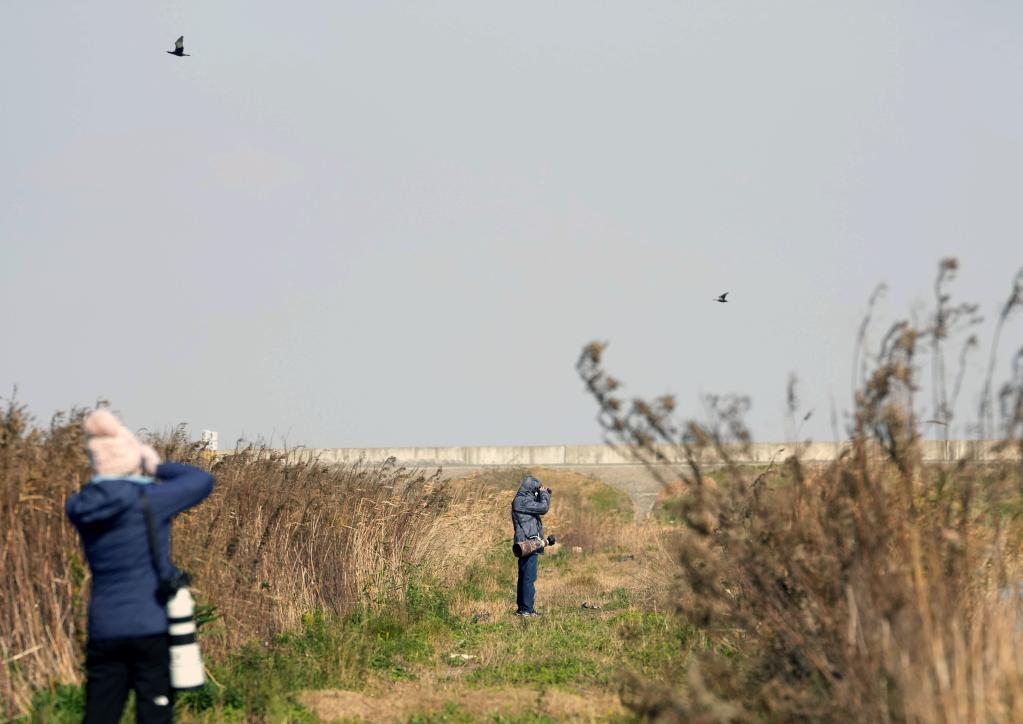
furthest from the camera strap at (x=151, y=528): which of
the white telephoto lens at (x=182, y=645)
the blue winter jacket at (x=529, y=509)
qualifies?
the blue winter jacket at (x=529, y=509)

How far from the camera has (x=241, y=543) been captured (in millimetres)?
11281

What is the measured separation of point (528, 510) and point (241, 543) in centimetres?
560

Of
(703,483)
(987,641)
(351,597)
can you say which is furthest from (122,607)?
(351,597)

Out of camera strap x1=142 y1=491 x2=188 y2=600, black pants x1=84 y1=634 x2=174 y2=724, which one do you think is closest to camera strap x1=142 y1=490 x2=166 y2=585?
camera strap x1=142 y1=491 x2=188 y2=600

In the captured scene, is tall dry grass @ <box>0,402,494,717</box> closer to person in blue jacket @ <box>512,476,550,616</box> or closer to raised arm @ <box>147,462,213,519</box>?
person in blue jacket @ <box>512,476,550,616</box>

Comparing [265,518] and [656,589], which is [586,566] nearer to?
[656,589]

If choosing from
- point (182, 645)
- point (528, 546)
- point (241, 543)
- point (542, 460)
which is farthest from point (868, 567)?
point (542, 460)

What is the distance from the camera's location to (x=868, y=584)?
6520 millimetres

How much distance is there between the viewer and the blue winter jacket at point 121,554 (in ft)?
19.8

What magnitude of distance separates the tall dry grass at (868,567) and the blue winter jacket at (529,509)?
762 centimetres

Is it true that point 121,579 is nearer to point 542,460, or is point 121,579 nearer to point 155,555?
point 155,555

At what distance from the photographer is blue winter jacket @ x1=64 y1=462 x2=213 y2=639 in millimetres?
6035

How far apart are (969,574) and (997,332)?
4.64ft

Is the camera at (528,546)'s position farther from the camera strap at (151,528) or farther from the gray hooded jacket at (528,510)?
the camera strap at (151,528)
